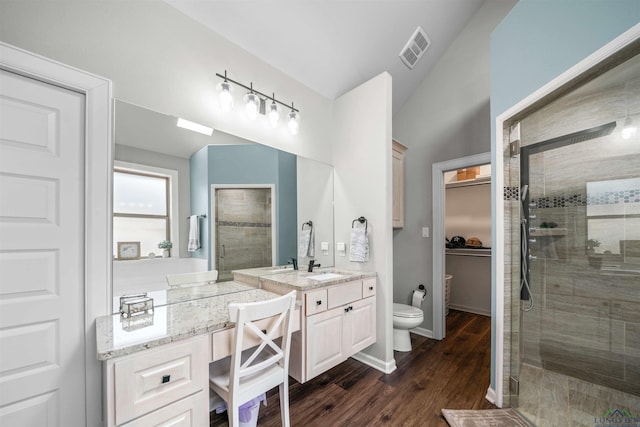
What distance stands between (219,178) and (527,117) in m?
2.27

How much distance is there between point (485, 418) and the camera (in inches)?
65.9

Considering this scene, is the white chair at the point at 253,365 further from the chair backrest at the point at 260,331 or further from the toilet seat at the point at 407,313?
the toilet seat at the point at 407,313

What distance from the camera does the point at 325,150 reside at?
2725 millimetres

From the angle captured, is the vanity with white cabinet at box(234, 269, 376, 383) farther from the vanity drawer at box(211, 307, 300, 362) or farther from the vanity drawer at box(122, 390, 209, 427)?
the vanity drawer at box(122, 390, 209, 427)

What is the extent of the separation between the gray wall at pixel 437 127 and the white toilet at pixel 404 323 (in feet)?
1.72

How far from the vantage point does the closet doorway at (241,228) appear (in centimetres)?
187

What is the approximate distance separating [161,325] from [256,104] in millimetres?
1639

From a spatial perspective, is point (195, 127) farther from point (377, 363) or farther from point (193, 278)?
point (377, 363)

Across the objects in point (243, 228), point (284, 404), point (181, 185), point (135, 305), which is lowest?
point (284, 404)

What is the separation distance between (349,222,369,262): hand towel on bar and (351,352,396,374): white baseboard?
2.95ft

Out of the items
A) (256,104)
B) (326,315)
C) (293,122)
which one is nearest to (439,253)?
(326,315)

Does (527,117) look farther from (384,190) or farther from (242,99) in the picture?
(242,99)

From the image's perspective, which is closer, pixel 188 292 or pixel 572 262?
pixel 188 292

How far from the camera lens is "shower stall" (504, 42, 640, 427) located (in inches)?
62.7
